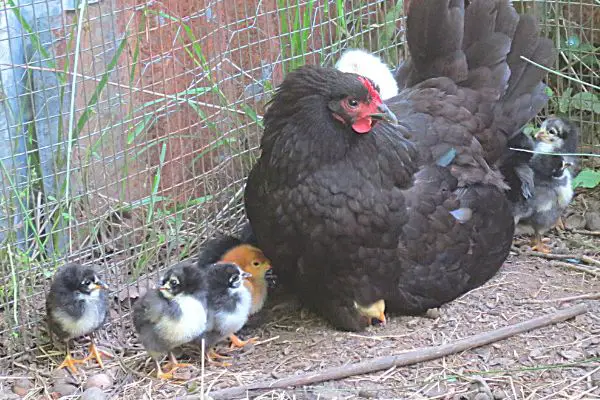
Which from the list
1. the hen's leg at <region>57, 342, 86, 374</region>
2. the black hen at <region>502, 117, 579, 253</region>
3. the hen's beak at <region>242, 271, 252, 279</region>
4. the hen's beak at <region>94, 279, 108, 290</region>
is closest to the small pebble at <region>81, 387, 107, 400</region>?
the hen's leg at <region>57, 342, 86, 374</region>

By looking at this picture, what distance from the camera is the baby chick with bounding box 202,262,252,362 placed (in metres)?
4.28

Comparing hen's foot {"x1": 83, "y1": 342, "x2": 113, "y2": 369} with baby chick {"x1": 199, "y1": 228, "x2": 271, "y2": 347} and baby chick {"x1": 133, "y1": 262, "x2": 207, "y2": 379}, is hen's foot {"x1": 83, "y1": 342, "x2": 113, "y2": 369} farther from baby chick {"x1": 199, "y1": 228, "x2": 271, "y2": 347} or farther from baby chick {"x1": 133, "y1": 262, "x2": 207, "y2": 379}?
baby chick {"x1": 199, "y1": 228, "x2": 271, "y2": 347}

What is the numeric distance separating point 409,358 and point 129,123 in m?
1.65

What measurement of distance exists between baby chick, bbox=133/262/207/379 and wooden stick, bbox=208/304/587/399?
12.1 inches

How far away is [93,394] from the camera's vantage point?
406cm

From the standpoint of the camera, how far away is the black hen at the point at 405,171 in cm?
418

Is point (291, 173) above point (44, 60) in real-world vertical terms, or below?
below

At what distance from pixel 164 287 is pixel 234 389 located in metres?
0.52

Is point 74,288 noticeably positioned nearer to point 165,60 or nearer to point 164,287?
point 164,287

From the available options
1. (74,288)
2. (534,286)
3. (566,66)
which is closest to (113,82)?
(74,288)

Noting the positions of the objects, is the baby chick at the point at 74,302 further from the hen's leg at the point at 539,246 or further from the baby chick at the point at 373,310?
the hen's leg at the point at 539,246

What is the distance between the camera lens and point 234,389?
398 centimetres

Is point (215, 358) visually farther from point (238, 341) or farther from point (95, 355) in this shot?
point (95, 355)

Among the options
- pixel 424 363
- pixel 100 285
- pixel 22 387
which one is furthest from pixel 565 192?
pixel 22 387
